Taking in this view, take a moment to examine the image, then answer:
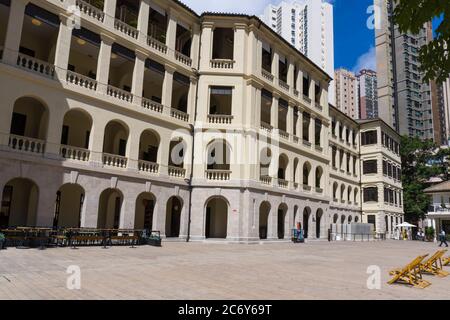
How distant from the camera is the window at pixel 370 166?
50.8m

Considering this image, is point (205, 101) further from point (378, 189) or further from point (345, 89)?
point (345, 89)

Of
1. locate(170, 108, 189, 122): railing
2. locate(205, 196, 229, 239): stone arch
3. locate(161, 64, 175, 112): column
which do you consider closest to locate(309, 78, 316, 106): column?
locate(205, 196, 229, 239): stone arch

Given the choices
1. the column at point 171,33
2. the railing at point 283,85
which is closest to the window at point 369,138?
the railing at point 283,85

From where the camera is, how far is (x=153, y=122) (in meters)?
24.0

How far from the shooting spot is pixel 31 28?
20.5 m

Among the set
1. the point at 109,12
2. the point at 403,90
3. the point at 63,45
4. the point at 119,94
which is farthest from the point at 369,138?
the point at 403,90

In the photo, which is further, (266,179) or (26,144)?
(266,179)

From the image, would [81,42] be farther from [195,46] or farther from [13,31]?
[195,46]

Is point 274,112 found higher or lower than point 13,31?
higher

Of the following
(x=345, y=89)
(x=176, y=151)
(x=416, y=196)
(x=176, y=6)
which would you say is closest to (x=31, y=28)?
(x=176, y=6)

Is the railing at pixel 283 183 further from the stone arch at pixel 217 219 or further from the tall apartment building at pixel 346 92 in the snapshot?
the tall apartment building at pixel 346 92

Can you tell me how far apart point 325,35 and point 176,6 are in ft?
389

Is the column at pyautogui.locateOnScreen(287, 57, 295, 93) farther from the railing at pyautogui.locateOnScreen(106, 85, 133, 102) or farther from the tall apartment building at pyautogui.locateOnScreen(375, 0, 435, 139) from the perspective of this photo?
the tall apartment building at pyautogui.locateOnScreen(375, 0, 435, 139)

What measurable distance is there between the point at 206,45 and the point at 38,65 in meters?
13.1
